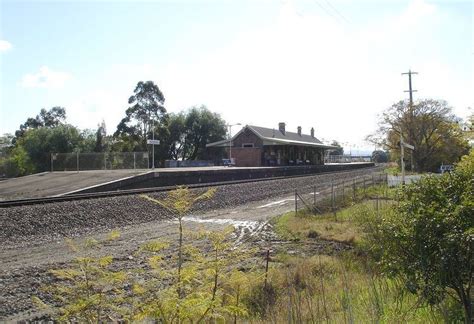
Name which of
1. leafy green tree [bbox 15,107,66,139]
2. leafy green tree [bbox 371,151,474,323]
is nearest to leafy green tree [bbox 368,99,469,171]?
leafy green tree [bbox 371,151,474,323]

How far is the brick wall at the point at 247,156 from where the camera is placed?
67.3 meters

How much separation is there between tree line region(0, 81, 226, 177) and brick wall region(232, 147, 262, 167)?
14.7 meters

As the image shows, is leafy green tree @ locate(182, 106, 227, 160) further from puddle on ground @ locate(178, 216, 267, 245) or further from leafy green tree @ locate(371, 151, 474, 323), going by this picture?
leafy green tree @ locate(371, 151, 474, 323)

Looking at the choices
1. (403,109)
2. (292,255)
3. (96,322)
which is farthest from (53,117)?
(96,322)

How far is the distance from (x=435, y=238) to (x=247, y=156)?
64.0 metres

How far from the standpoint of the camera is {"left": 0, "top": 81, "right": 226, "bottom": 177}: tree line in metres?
64.8

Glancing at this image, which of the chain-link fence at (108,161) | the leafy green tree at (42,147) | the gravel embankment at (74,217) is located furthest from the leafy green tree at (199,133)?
the gravel embankment at (74,217)

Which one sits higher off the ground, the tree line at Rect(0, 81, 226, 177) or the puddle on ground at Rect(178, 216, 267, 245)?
the tree line at Rect(0, 81, 226, 177)

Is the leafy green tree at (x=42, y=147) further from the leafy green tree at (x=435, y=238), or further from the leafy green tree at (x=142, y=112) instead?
the leafy green tree at (x=435, y=238)

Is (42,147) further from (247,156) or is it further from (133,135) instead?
(247,156)

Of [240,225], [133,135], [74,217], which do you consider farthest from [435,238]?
[133,135]

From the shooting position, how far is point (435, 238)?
4.61 metres

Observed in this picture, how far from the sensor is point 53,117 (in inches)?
3905

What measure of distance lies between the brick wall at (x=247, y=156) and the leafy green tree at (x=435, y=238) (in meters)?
61.4
